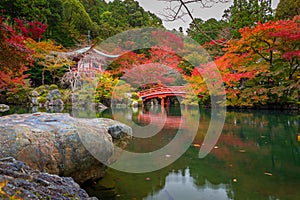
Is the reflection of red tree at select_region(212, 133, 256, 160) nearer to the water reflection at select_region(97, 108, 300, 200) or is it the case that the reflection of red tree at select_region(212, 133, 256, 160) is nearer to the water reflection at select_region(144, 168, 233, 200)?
the water reflection at select_region(97, 108, 300, 200)

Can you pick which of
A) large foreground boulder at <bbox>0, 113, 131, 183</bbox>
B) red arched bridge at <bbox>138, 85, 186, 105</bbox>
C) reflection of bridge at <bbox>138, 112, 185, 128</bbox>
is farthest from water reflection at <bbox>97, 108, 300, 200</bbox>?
red arched bridge at <bbox>138, 85, 186, 105</bbox>

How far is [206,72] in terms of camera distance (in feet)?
40.0

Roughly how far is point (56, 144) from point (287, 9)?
52.8 feet

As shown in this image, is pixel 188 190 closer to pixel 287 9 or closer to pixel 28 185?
pixel 28 185

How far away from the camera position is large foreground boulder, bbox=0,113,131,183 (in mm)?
1897

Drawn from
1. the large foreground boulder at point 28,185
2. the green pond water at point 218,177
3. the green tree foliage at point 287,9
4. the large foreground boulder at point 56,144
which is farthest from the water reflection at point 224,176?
the green tree foliage at point 287,9

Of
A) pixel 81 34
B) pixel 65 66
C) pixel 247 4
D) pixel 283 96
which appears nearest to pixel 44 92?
pixel 65 66

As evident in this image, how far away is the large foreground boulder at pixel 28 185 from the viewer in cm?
84

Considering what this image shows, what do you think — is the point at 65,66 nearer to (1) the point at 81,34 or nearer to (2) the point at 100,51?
(2) the point at 100,51

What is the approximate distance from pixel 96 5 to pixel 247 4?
46.7ft

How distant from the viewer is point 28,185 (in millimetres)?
927

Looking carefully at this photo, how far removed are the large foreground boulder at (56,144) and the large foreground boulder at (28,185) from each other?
2.60 ft

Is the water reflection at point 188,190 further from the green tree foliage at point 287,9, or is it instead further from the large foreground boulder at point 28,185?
the green tree foliage at point 287,9

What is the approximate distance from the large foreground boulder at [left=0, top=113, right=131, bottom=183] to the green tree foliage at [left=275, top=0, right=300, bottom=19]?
50.3ft
